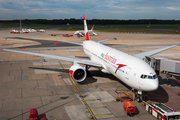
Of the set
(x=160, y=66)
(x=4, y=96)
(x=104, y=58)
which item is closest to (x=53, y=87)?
(x=4, y=96)

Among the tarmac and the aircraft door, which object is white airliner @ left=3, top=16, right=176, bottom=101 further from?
the tarmac

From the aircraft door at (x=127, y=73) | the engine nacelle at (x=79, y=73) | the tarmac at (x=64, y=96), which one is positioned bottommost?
the tarmac at (x=64, y=96)

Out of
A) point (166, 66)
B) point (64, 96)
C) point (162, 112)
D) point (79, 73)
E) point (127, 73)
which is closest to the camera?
point (162, 112)

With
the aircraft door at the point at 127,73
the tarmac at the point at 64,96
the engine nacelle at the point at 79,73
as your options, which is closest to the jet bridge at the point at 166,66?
the tarmac at the point at 64,96

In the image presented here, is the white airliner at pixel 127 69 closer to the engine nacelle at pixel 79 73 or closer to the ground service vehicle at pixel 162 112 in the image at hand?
the engine nacelle at pixel 79 73

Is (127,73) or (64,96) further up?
(127,73)

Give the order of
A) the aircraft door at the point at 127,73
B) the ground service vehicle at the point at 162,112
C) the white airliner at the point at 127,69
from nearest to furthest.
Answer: the ground service vehicle at the point at 162,112 < the white airliner at the point at 127,69 < the aircraft door at the point at 127,73

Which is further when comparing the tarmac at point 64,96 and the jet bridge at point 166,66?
the jet bridge at point 166,66

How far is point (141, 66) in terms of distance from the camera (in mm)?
18406

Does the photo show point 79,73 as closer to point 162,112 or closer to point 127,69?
point 127,69

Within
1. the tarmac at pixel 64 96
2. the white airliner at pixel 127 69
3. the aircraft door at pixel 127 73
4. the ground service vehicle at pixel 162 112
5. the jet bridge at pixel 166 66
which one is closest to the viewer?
the ground service vehicle at pixel 162 112

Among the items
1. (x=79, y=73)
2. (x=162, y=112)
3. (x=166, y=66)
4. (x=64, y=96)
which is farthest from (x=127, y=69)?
(x=64, y=96)

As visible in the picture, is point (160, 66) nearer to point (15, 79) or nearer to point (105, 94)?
point (105, 94)

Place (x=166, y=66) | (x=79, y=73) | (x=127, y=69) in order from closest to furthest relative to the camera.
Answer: (x=127, y=69), (x=166, y=66), (x=79, y=73)
